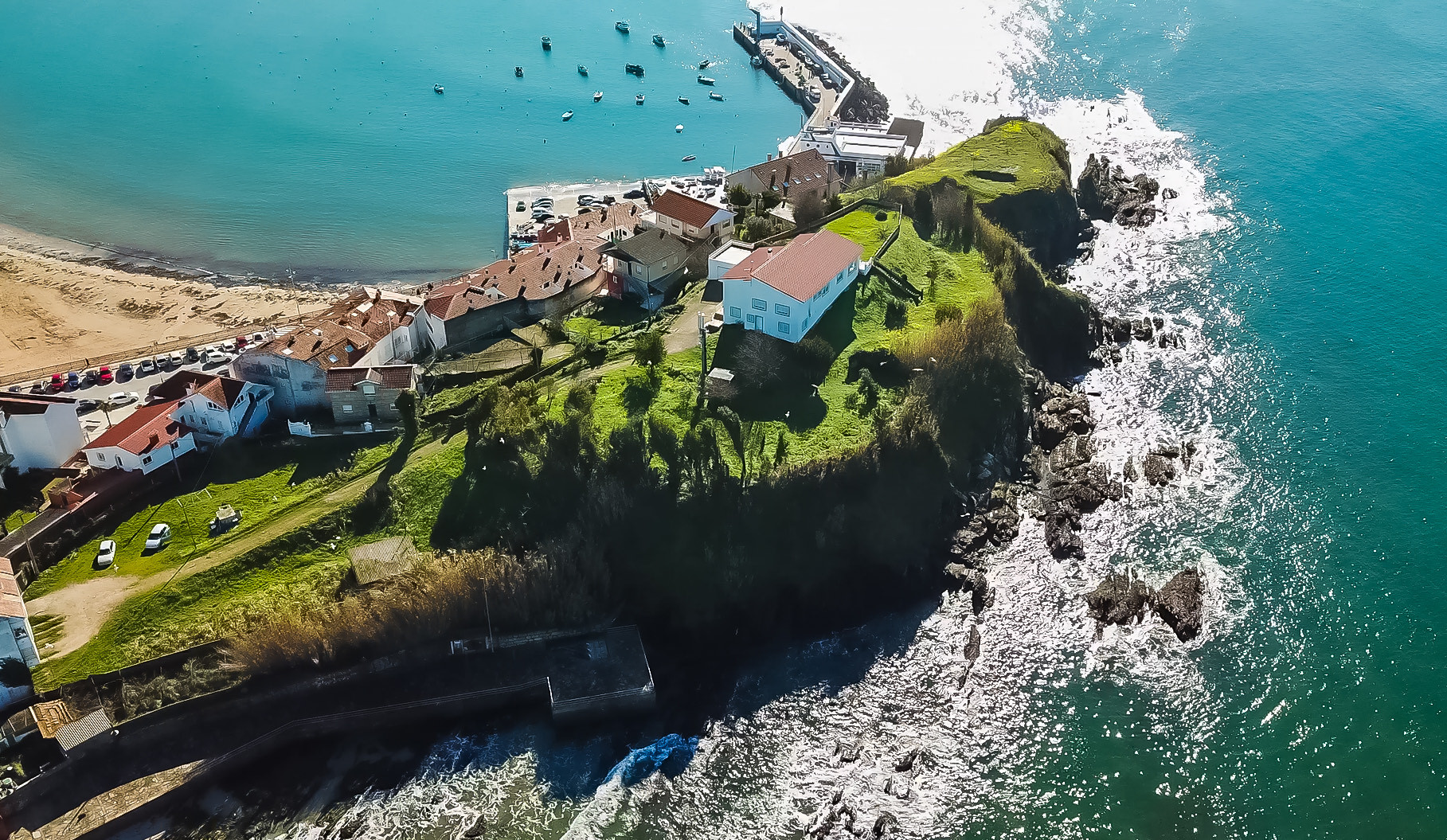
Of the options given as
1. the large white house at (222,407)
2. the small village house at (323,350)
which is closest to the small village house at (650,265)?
the small village house at (323,350)

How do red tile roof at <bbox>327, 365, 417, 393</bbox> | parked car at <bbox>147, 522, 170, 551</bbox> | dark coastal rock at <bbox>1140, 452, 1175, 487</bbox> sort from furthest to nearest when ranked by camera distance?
1. dark coastal rock at <bbox>1140, 452, 1175, 487</bbox>
2. red tile roof at <bbox>327, 365, 417, 393</bbox>
3. parked car at <bbox>147, 522, 170, 551</bbox>

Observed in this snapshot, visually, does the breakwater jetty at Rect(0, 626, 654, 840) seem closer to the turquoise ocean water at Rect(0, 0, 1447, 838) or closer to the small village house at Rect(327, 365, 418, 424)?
the turquoise ocean water at Rect(0, 0, 1447, 838)

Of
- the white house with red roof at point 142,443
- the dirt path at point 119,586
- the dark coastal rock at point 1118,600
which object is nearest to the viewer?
the dirt path at point 119,586

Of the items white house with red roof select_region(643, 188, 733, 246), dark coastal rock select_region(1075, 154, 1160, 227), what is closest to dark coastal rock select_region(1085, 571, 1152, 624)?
white house with red roof select_region(643, 188, 733, 246)

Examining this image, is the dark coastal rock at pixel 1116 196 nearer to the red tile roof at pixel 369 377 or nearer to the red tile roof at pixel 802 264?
the red tile roof at pixel 802 264

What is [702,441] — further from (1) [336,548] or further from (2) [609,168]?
(2) [609,168]

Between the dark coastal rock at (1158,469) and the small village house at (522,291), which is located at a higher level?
the small village house at (522,291)
